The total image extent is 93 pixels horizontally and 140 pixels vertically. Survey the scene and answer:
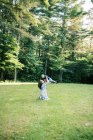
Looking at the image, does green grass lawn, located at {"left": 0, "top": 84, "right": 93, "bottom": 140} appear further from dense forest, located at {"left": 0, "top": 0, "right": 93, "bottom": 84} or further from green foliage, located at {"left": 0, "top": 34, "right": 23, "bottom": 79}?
dense forest, located at {"left": 0, "top": 0, "right": 93, "bottom": 84}

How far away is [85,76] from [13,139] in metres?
32.5

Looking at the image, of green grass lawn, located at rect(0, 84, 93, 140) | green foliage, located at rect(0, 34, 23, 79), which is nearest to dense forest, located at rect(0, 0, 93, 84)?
green foliage, located at rect(0, 34, 23, 79)

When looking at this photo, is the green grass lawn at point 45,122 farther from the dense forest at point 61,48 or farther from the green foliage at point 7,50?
the dense forest at point 61,48

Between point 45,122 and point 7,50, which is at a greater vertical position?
point 7,50

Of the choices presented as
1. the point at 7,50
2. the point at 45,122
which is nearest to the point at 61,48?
the point at 7,50

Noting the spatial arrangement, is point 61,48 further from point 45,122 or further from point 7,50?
point 45,122

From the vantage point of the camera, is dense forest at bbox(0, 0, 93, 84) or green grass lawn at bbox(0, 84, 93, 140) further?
dense forest at bbox(0, 0, 93, 84)

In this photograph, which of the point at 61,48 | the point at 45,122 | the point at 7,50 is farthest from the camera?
the point at 61,48

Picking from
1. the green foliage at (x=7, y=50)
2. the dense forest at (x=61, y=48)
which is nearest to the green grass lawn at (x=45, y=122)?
the green foliage at (x=7, y=50)

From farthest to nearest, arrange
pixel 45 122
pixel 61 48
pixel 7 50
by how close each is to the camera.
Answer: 1. pixel 61 48
2. pixel 7 50
3. pixel 45 122

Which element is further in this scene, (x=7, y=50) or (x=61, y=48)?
(x=61, y=48)

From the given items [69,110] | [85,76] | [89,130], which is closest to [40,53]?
[85,76]

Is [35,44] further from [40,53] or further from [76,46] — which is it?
[76,46]

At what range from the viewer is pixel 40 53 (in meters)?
42.8
